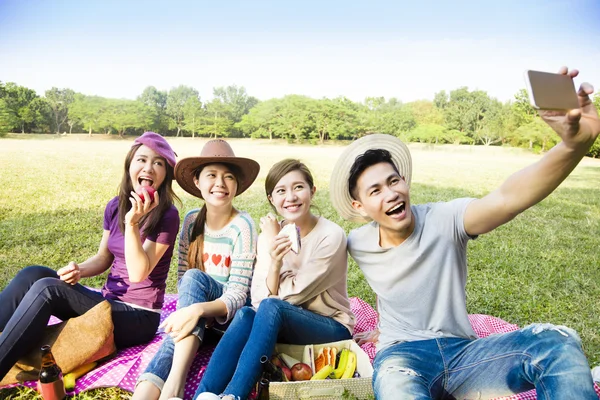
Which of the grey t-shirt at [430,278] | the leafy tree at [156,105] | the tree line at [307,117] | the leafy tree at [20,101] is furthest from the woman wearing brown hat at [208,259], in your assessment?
the leafy tree at [156,105]

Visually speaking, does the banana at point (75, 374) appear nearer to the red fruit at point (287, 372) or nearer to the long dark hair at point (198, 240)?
the long dark hair at point (198, 240)

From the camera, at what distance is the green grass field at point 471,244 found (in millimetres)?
5008

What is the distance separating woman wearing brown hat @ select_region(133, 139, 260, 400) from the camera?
2.68 m

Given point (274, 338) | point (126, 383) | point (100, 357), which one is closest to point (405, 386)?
point (274, 338)

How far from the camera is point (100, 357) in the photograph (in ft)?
9.94

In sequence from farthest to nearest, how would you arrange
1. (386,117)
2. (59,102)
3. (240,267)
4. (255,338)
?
(386,117) → (59,102) → (240,267) → (255,338)

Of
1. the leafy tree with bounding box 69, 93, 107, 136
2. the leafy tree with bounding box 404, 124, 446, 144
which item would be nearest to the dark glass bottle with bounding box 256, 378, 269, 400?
the leafy tree with bounding box 69, 93, 107, 136

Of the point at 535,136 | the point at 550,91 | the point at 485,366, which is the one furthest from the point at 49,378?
the point at 535,136

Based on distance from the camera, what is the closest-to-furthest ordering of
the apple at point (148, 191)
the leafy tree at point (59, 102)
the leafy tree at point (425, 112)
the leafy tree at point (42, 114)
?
the apple at point (148, 191) < the leafy tree at point (42, 114) < the leafy tree at point (59, 102) < the leafy tree at point (425, 112)

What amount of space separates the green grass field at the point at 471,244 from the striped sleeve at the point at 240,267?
2.27ft

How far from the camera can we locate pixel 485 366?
2.26 meters

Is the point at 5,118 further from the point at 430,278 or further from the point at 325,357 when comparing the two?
the point at 430,278

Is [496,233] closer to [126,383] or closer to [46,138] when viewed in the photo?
[126,383]

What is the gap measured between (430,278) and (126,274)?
209 cm
